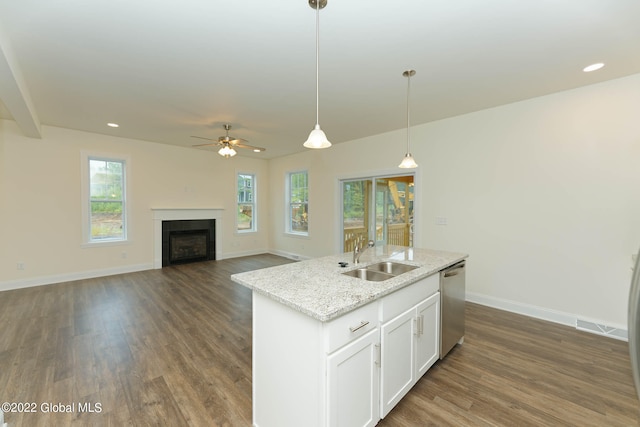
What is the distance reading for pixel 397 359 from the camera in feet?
5.92

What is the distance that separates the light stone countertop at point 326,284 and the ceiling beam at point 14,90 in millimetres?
2628

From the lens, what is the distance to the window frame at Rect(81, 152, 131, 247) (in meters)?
4.90

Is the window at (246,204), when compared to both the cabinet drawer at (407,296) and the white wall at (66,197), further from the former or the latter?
the cabinet drawer at (407,296)

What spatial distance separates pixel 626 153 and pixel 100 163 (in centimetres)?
784

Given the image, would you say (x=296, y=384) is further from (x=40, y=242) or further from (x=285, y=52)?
(x=40, y=242)

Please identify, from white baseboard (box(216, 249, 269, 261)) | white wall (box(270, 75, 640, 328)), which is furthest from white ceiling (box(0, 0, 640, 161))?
white baseboard (box(216, 249, 269, 261))

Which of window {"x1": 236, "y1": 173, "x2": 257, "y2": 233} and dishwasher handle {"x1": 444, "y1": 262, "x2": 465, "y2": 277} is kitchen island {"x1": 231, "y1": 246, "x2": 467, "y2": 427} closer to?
dishwasher handle {"x1": 444, "y1": 262, "x2": 465, "y2": 277}

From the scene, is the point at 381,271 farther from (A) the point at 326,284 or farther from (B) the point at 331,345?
(B) the point at 331,345

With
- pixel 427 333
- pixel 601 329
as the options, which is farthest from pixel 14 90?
pixel 601 329

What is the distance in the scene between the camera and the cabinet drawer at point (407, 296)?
1.69 meters

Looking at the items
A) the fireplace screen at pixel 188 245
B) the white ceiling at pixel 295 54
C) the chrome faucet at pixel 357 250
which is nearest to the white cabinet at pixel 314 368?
the chrome faucet at pixel 357 250

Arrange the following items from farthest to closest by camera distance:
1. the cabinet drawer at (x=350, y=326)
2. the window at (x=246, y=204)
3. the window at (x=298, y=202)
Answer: the window at (x=246, y=204), the window at (x=298, y=202), the cabinet drawer at (x=350, y=326)

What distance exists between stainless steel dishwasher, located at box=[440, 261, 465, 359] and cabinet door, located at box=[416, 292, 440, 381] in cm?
8

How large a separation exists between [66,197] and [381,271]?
18.4 ft
